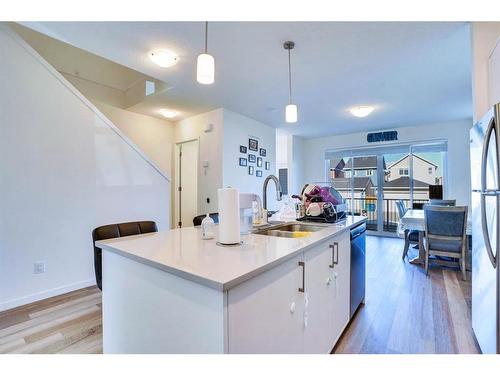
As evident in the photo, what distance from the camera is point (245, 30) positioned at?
2.21m

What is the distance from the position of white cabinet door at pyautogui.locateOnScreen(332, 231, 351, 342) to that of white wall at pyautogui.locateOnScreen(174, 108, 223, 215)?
2.68 meters

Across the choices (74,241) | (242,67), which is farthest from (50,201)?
(242,67)

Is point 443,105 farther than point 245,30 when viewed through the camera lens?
Yes

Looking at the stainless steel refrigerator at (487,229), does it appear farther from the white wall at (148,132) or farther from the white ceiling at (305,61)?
the white wall at (148,132)

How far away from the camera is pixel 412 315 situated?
7.50 ft

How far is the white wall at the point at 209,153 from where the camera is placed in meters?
4.38

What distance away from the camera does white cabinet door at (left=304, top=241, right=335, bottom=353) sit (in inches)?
54.9

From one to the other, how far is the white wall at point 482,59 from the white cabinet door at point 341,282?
1.50 meters

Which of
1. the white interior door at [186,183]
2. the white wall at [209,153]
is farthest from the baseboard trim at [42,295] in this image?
the white interior door at [186,183]

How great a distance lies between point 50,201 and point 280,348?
2.83 meters

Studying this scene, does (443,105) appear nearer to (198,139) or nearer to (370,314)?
(370,314)

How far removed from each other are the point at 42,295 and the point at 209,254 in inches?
101

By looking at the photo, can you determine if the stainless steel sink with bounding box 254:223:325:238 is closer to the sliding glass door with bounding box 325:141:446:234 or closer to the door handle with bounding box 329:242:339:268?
the door handle with bounding box 329:242:339:268

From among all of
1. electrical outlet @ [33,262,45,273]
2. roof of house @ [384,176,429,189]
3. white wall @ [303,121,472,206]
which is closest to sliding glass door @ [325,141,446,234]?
roof of house @ [384,176,429,189]
